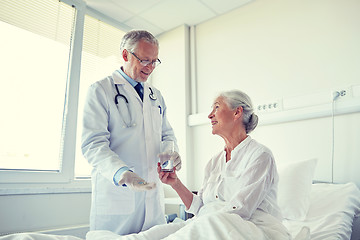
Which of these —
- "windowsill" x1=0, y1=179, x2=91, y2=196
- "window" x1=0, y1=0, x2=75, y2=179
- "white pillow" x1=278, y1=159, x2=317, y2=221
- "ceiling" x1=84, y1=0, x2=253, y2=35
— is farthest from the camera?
"ceiling" x1=84, y1=0, x2=253, y2=35

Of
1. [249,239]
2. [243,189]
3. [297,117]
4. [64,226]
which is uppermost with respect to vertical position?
[297,117]

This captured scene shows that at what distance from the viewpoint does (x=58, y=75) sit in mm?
2641

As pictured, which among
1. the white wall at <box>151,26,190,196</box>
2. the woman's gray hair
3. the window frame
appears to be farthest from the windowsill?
the woman's gray hair

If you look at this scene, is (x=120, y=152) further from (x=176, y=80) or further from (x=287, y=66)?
(x=176, y=80)

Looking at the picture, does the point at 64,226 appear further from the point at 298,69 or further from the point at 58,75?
the point at 298,69

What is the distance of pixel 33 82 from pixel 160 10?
57.2 inches

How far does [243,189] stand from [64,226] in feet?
5.81

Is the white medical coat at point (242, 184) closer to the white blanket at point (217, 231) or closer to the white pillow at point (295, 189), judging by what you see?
the white blanket at point (217, 231)

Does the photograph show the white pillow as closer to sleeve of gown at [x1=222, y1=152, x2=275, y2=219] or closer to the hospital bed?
the hospital bed

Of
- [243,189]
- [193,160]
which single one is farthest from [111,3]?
[243,189]

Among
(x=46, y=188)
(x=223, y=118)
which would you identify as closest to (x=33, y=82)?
(x=46, y=188)

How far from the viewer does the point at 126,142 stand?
4.75ft

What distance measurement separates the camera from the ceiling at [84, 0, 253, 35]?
2.90 m

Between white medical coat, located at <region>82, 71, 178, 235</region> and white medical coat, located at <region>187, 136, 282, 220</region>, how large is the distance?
0.27 m
